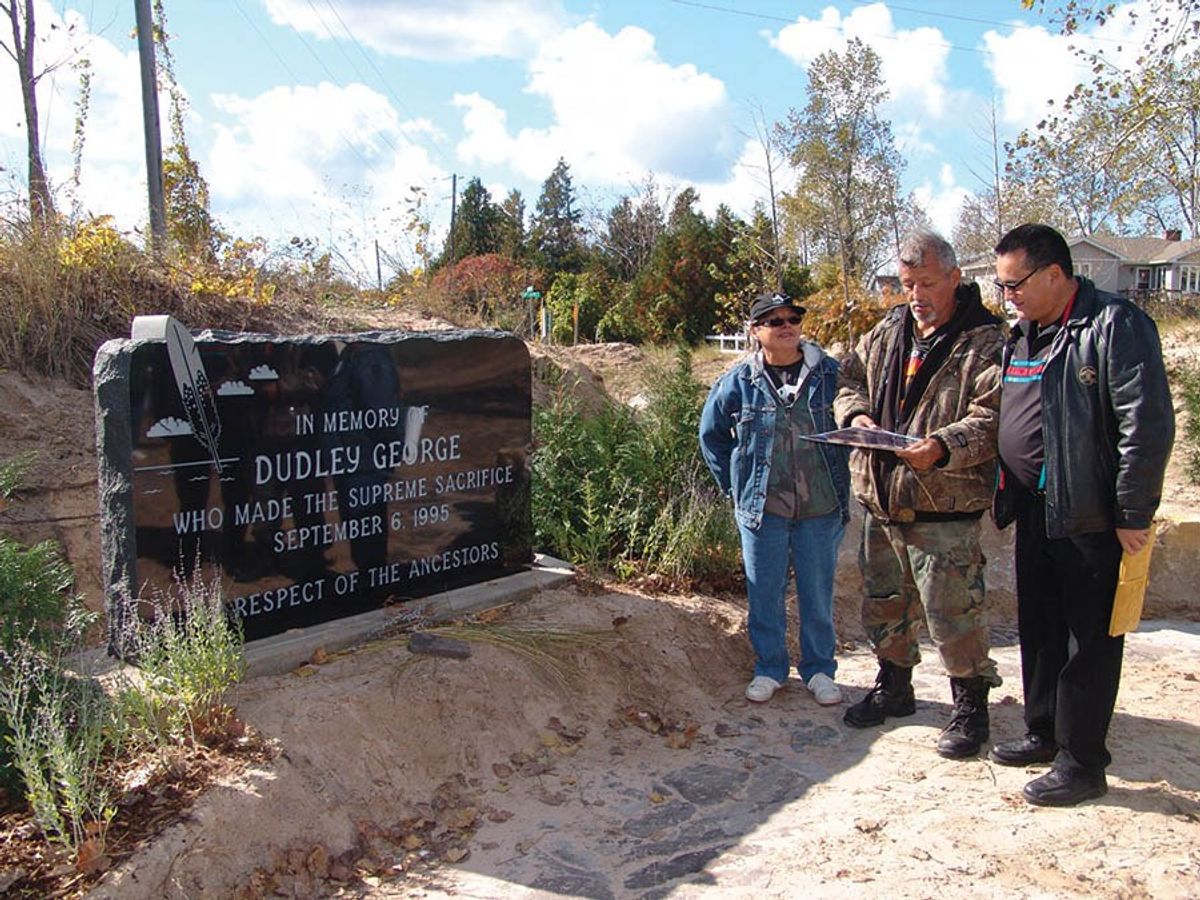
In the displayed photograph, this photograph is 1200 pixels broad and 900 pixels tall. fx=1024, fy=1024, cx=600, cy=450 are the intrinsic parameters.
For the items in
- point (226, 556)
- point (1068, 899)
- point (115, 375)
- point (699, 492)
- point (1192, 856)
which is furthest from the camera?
point (699, 492)

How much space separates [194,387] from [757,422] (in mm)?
2349

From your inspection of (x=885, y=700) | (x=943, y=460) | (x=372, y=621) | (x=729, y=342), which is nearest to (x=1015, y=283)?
(x=943, y=460)

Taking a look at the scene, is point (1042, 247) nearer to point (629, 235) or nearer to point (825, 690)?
point (825, 690)

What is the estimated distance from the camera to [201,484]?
4082mm

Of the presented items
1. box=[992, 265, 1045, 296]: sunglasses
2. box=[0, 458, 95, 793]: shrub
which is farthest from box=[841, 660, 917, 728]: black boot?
box=[0, 458, 95, 793]: shrub

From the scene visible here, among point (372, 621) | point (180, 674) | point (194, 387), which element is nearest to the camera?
point (180, 674)

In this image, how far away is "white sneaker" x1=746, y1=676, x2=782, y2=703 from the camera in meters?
4.79

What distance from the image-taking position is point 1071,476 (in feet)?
11.4

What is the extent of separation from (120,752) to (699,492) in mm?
3607

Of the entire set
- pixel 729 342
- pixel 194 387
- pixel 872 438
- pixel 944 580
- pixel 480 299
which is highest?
pixel 480 299

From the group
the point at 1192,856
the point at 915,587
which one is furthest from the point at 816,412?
the point at 1192,856

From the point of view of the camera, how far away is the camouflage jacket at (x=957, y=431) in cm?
383

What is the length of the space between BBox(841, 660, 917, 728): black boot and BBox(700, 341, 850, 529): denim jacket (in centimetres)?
70

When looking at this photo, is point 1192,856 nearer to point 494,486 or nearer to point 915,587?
point 915,587
